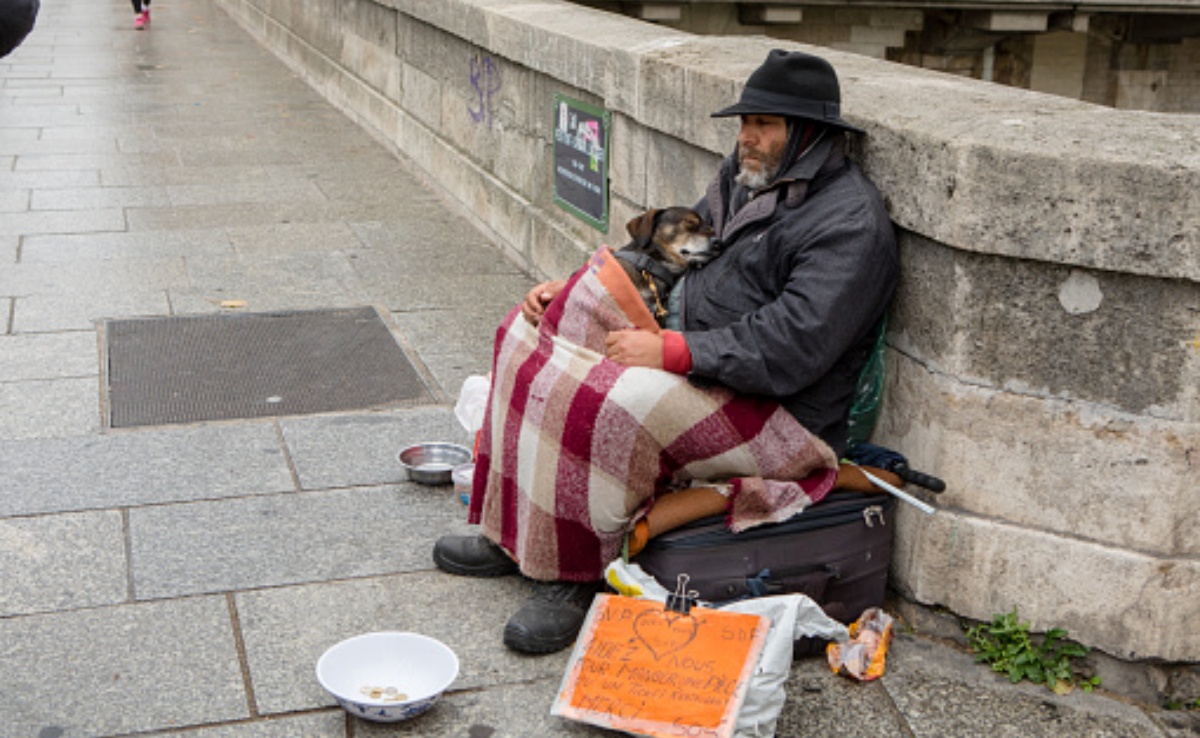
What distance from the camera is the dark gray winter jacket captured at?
332 centimetres

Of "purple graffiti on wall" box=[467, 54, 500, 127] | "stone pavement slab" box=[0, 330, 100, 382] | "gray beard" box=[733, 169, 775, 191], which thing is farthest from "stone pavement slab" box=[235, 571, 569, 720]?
"purple graffiti on wall" box=[467, 54, 500, 127]

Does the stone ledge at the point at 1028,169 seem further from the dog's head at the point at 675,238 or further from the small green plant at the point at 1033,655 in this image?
the small green plant at the point at 1033,655

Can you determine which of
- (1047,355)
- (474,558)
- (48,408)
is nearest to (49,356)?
(48,408)

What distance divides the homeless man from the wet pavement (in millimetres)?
310

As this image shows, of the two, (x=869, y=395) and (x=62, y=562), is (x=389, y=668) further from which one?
(x=869, y=395)

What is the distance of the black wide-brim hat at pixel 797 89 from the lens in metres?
3.45

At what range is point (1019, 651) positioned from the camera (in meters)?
3.36

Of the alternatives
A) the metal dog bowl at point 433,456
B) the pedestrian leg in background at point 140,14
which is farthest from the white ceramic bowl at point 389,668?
the pedestrian leg in background at point 140,14

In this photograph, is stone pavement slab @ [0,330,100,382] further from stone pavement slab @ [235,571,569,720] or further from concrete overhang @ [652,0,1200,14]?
concrete overhang @ [652,0,1200,14]

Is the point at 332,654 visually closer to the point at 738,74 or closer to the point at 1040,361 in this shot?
the point at 1040,361

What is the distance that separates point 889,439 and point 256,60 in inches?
501

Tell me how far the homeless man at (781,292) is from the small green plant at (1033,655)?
603 millimetres

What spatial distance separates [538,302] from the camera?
3.76 metres

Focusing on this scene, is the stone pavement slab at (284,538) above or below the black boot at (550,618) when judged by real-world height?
below
